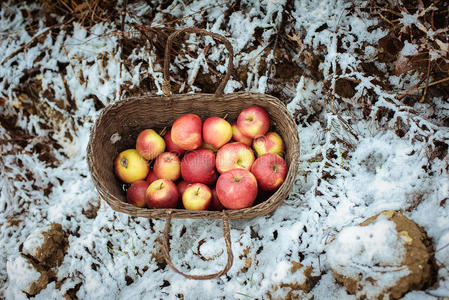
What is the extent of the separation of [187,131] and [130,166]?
1.49 ft

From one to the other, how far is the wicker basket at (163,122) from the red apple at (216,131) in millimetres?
139

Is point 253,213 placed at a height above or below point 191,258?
above

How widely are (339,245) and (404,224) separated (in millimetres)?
314

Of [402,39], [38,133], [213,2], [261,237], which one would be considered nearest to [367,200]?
[261,237]

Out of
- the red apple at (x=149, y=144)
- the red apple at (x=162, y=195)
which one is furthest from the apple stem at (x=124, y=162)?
the red apple at (x=162, y=195)

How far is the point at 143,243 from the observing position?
2.11 m

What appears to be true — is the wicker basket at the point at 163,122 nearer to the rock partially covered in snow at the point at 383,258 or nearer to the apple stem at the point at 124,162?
the apple stem at the point at 124,162

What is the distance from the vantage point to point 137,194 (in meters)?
1.95

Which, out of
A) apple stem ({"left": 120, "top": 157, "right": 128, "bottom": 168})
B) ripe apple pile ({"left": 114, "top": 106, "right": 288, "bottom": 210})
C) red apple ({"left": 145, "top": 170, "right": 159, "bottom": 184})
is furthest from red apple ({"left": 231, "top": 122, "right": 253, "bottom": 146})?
apple stem ({"left": 120, "top": 157, "right": 128, "bottom": 168})

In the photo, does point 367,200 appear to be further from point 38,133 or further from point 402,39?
point 38,133

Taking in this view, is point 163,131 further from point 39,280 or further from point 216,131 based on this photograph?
point 39,280

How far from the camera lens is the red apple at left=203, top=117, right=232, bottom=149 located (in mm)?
1963

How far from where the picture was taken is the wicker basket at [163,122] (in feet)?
5.52

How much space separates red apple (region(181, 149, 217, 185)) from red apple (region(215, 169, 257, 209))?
198mm
